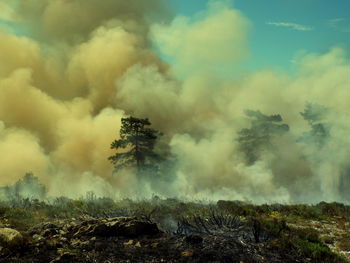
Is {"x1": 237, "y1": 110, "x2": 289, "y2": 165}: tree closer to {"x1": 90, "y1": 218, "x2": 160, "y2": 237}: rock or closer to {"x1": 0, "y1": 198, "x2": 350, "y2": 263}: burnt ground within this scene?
{"x1": 0, "y1": 198, "x2": 350, "y2": 263}: burnt ground

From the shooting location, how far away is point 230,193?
1877 inches

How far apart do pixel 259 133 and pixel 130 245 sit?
1862 inches

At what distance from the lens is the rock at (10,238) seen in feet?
23.5

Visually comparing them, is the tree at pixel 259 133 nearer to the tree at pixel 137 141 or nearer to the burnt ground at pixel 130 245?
the tree at pixel 137 141

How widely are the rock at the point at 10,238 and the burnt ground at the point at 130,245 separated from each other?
0.12 feet

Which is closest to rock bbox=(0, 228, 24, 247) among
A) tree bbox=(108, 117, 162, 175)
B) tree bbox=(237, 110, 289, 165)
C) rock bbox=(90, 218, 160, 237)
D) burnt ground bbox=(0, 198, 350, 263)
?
burnt ground bbox=(0, 198, 350, 263)

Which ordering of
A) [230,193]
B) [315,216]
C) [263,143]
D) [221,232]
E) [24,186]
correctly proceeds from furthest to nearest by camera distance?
[263,143], [230,193], [24,186], [315,216], [221,232]

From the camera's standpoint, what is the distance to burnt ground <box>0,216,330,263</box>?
6898mm

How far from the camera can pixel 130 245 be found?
7.57 meters

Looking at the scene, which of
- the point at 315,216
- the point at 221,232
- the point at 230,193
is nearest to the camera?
the point at 221,232

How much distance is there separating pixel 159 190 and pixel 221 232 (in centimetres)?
3023

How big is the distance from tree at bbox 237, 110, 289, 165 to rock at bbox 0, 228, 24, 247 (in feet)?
156

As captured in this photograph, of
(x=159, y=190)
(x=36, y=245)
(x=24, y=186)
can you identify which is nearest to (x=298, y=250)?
(x=36, y=245)

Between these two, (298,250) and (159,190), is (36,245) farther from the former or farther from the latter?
(159,190)
